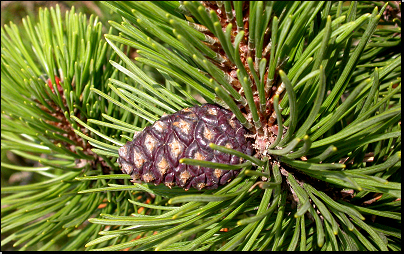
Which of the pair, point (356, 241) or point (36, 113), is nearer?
point (356, 241)

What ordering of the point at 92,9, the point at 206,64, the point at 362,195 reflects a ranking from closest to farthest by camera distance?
the point at 206,64 < the point at 362,195 < the point at 92,9

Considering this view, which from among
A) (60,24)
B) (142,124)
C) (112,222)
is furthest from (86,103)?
(112,222)

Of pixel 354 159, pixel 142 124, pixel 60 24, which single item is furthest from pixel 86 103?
pixel 354 159

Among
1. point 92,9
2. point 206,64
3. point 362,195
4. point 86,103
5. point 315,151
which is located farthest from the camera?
point 92,9

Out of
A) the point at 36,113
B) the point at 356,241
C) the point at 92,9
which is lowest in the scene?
the point at 356,241

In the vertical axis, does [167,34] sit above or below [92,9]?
below

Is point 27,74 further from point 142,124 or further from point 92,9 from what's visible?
point 92,9
